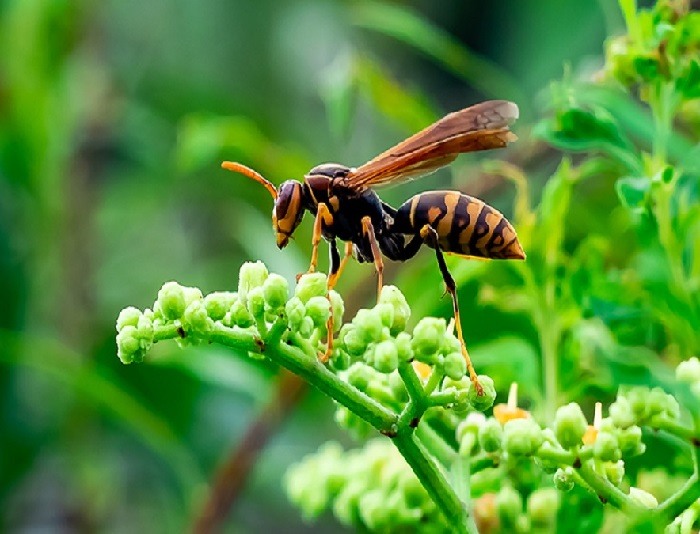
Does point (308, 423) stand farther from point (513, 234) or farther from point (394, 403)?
point (394, 403)

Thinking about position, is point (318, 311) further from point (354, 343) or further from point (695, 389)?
point (695, 389)

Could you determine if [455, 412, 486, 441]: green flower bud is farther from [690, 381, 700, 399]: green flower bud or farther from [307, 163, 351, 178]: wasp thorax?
[307, 163, 351, 178]: wasp thorax

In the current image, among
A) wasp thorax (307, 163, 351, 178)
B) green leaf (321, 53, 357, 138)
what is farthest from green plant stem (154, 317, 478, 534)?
green leaf (321, 53, 357, 138)

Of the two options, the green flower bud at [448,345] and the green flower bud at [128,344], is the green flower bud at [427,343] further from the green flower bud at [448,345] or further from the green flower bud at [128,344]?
the green flower bud at [128,344]

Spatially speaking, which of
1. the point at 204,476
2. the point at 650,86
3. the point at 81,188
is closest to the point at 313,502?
the point at 650,86

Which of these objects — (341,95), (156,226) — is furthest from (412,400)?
(156,226)

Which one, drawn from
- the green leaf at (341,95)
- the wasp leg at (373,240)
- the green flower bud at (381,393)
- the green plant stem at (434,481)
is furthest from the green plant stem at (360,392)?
the green leaf at (341,95)
